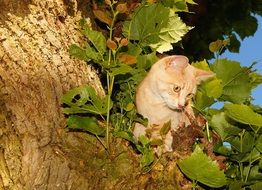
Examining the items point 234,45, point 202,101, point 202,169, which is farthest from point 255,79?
point 234,45

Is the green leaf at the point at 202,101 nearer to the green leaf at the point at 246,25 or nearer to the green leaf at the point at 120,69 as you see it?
the green leaf at the point at 120,69

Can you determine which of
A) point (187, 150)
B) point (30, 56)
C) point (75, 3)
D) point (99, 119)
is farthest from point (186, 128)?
point (75, 3)

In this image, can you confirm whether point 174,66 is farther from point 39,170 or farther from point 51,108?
point 39,170

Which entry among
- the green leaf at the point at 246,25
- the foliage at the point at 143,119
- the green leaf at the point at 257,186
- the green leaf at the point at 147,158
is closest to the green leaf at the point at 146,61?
the foliage at the point at 143,119

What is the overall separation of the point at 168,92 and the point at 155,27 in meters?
0.31

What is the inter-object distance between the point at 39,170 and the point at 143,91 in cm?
64

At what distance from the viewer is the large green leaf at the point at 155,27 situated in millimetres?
1910

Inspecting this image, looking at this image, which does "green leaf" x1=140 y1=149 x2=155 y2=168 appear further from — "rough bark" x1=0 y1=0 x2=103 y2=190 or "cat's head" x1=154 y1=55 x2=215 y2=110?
"cat's head" x1=154 y1=55 x2=215 y2=110

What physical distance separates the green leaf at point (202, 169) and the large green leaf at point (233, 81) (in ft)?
1.46

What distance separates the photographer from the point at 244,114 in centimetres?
158

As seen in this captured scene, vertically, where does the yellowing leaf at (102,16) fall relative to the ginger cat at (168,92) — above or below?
above

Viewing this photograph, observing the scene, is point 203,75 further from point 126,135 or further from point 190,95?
point 126,135

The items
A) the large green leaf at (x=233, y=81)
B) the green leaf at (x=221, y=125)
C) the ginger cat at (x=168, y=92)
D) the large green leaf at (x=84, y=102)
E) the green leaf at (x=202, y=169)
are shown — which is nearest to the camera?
the green leaf at (x=202, y=169)

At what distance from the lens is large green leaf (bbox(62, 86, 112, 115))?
5.34 ft
